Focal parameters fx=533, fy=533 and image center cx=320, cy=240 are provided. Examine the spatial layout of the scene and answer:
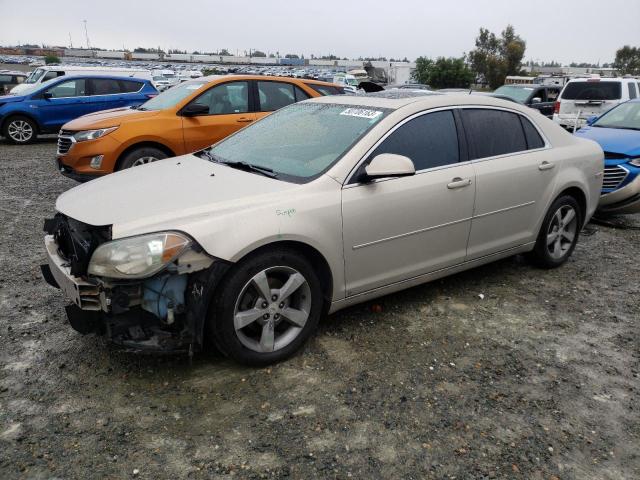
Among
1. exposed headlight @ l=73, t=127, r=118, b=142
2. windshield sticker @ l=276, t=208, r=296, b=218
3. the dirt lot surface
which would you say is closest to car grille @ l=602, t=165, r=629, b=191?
the dirt lot surface

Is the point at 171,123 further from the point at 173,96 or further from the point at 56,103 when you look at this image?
the point at 56,103

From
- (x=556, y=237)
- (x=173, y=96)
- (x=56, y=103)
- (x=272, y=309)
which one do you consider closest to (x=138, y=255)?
(x=272, y=309)

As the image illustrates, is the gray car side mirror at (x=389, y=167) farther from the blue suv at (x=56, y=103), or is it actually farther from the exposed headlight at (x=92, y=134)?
the blue suv at (x=56, y=103)

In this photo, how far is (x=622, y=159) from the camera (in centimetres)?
667

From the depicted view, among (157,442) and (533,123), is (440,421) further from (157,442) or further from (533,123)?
(533,123)

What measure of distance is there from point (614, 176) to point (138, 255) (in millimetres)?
6108

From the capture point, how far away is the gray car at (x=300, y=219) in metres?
2.88

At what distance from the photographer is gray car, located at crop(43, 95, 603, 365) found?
288cm

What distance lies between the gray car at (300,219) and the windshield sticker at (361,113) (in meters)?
0.02

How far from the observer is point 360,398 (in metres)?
3.00

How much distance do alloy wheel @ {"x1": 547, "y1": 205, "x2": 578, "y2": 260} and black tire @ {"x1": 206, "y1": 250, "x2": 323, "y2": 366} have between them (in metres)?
2.61

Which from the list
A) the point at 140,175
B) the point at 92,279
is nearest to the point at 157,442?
the point at 92,279

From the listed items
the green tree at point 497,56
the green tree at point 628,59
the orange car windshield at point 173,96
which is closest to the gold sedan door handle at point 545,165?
the orange car windshield at point 173,96

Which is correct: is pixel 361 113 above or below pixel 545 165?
above
